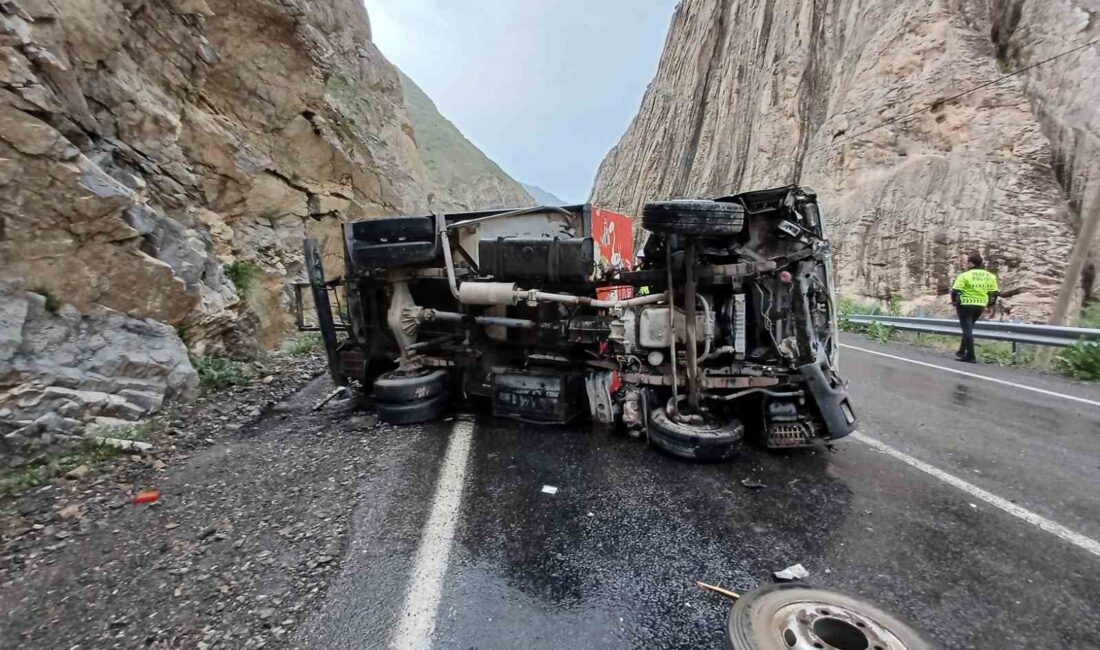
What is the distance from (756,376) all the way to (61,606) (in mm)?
3962

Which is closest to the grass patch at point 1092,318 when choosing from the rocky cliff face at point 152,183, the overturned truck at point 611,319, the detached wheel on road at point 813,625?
the overturned truck at point 611,319

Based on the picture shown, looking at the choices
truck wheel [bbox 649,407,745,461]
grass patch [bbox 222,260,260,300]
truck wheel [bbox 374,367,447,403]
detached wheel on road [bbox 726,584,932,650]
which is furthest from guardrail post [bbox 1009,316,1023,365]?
grass patch [bbox 222,260,260,300]

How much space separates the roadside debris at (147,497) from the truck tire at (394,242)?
2284mm

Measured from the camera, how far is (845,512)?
8.59 ft

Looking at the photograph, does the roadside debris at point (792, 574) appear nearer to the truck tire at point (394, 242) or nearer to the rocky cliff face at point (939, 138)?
the truck tire at point (394, 242)

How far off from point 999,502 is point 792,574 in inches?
64.4

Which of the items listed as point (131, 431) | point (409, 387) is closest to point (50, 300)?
point (131, 431)

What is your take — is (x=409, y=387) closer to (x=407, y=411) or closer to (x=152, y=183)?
(x=407, y=411)

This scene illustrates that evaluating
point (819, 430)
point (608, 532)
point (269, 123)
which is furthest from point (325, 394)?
point (269, 123)

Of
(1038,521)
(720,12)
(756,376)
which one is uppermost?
(720,12)

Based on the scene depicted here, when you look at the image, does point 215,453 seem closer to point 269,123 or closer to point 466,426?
point 466,426

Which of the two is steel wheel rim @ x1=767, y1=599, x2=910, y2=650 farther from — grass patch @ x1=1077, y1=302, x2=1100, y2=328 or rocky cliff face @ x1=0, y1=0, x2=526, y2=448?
grass patch @ x1=1077, y1=302, x2=1100, y2=328

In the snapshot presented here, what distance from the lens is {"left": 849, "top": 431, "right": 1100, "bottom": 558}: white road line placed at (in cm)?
229

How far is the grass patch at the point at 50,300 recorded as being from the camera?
142 inches
